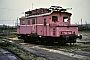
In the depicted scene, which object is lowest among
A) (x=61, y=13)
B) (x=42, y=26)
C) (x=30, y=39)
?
(x=30, y=39)

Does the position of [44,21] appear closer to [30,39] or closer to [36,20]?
[36,20]

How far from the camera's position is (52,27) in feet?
66.8

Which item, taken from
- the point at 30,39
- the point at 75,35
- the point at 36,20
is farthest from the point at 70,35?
the point at 30,39

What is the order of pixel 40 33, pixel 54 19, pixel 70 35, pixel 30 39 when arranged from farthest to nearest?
pixel 30 39
pixel 40 33
pixel 54 19
pixel 70 35

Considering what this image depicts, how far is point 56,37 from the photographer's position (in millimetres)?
20016

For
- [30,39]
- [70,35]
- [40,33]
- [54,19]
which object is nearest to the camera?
[70,35]

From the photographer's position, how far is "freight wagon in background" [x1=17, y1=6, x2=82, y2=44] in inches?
787

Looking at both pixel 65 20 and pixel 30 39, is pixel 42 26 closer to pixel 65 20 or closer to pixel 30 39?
pixel 65 20

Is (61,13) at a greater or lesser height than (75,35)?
greater

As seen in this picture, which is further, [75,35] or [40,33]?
[40,33]

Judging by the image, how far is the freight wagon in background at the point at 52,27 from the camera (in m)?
20.0

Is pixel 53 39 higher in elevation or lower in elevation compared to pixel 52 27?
lower

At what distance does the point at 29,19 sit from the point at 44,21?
4356mm

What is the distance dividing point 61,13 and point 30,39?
638 centimetres
